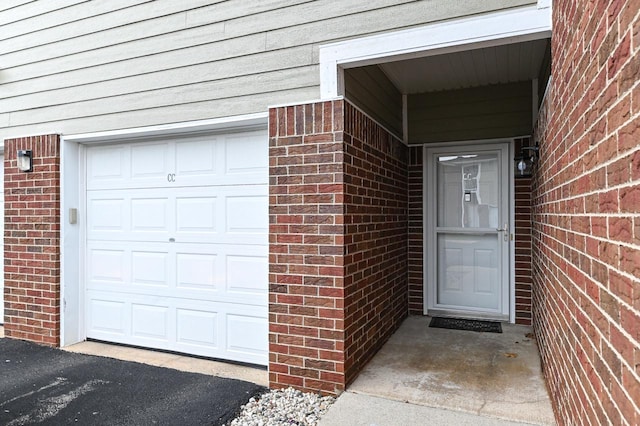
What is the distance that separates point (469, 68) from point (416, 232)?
1.90 metres

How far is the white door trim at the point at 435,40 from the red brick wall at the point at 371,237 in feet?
1.06

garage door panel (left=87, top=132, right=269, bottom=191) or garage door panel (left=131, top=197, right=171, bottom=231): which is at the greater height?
garage door panel (left=87, top=132, right=269, bottom=191)

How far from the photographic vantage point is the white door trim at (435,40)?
103 inches

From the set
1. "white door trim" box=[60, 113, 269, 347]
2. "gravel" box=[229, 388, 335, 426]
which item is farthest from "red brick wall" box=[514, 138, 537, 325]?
"white door trim" box=[60, 113, 269, 347]

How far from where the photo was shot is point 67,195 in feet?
13.7

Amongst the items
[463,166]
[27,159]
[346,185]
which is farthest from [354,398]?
[27,159]

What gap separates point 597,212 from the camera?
1429 millimetres

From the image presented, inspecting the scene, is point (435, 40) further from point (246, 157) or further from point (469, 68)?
point (246, 157)

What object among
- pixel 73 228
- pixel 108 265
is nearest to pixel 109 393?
pixel 108 265

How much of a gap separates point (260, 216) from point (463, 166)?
264cm

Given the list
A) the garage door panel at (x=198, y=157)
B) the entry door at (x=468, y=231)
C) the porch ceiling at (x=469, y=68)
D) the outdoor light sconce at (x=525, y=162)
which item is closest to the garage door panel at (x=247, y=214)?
the garage door panel at (x=198, y=157)

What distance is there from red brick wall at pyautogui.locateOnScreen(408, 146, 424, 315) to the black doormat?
32 cm

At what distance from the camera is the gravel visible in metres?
2.63

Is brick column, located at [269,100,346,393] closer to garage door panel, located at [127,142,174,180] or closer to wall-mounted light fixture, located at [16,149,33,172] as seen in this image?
garage door panel, located at [127,142,174,180]
